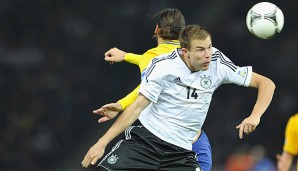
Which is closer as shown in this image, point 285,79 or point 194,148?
point 194,148

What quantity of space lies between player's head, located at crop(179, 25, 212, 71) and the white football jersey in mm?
104

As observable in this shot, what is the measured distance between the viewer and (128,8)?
14.1 metres

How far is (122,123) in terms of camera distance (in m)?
5.91

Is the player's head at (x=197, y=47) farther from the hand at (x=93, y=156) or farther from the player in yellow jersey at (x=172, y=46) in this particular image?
the hand at (x=93, y=156)

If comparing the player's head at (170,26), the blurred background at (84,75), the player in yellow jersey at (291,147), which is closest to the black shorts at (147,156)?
the player's head at (170,26)

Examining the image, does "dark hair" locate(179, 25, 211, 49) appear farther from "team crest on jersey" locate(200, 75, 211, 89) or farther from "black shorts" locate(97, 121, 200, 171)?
"black shorts" locate(97, 121, 200, 171)

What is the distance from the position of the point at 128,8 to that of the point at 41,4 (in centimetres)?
149

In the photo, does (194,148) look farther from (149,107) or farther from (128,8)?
(128,8)

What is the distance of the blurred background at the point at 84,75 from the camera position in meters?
13.6

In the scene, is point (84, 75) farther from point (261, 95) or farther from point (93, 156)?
point (93, 156)

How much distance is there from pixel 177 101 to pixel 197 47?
0.46 m

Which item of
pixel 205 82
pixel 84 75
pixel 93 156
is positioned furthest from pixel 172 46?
pixel 84 75

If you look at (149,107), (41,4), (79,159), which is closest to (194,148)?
(149,107)

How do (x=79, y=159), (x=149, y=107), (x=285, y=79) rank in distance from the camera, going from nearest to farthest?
(x=149, y=107), (x=79, y=159), (x=285, y=79)
